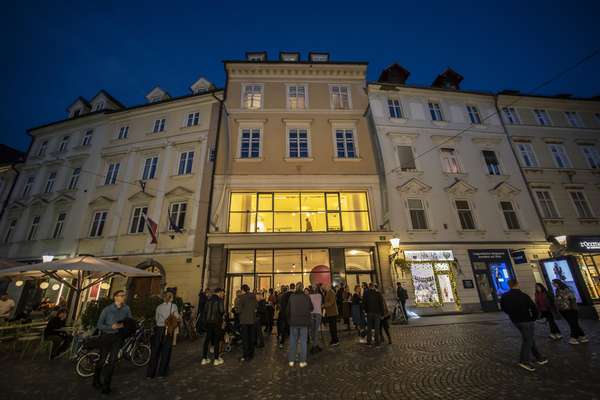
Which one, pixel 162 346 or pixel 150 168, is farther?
pixel 150 168

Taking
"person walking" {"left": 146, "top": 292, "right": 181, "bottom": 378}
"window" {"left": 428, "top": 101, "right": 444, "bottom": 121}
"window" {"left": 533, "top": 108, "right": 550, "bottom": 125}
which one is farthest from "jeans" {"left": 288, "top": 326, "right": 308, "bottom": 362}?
"window" {"left": 533, "top": 108, "right": 550, "bottom": 125}

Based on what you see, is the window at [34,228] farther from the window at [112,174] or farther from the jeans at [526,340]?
the jeans at [526,340]

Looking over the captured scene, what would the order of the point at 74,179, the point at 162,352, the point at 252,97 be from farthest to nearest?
the point at 252,97
the point at 74,179
the point at 162,352

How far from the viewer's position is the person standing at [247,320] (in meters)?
7.18

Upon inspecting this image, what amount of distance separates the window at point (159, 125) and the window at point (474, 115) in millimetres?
23930

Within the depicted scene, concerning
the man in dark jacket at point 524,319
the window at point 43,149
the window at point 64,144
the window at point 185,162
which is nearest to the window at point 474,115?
the man in dark jacket at point 524,319

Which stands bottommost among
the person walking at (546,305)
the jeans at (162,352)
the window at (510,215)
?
the jeans at (162,352)

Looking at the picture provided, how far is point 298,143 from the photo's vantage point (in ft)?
59.7

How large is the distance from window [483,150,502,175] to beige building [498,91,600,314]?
194 cm

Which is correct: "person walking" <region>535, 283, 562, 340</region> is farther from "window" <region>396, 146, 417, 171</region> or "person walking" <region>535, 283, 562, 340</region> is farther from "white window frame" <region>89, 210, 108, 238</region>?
"white window frame" <region>89, 210, 108, 238</region>

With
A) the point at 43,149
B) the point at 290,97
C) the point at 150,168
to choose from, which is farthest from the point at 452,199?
the point at 43,149

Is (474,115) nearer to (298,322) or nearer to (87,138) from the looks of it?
(298,322)

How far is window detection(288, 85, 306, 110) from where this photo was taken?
19625 mm

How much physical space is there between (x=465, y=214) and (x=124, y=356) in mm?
18868
